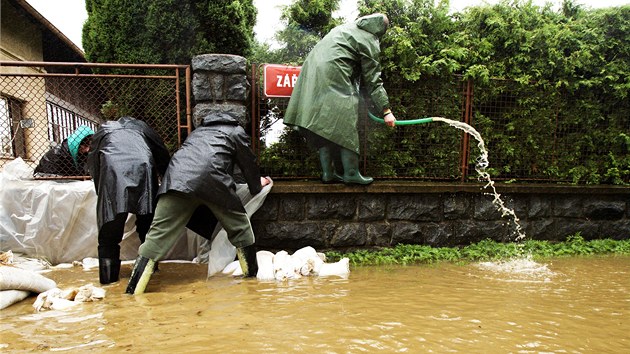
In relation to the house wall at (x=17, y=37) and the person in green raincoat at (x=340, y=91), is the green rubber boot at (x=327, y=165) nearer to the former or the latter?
the person in green raincoat at (x=340, y=91)

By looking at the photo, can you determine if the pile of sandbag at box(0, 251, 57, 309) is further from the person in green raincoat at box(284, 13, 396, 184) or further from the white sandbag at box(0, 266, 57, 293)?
the person in green raincoat at box(284, 13, 396, 184)

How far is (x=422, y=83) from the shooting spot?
5.17m

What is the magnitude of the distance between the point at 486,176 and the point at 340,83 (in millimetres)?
2236

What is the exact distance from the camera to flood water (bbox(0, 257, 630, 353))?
2.17m

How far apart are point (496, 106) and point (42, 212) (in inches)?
210

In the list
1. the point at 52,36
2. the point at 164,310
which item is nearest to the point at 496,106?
the point at 164,310

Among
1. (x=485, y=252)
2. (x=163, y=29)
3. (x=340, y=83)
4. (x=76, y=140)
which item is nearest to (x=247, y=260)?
(x=340, y=83)

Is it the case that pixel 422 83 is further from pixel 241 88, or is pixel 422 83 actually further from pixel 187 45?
pixel 187 45

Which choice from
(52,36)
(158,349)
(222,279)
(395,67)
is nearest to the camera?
(158,349)

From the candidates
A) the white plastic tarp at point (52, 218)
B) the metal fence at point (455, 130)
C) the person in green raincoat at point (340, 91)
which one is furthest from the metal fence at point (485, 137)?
the white plastic tarp at point (52, 218)

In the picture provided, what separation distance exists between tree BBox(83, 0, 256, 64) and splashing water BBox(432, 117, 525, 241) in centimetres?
326

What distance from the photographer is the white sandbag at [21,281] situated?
2.95 m

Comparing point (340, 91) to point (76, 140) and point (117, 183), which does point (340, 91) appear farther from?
point (76, 140)

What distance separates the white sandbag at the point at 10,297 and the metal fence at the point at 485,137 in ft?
8.61
